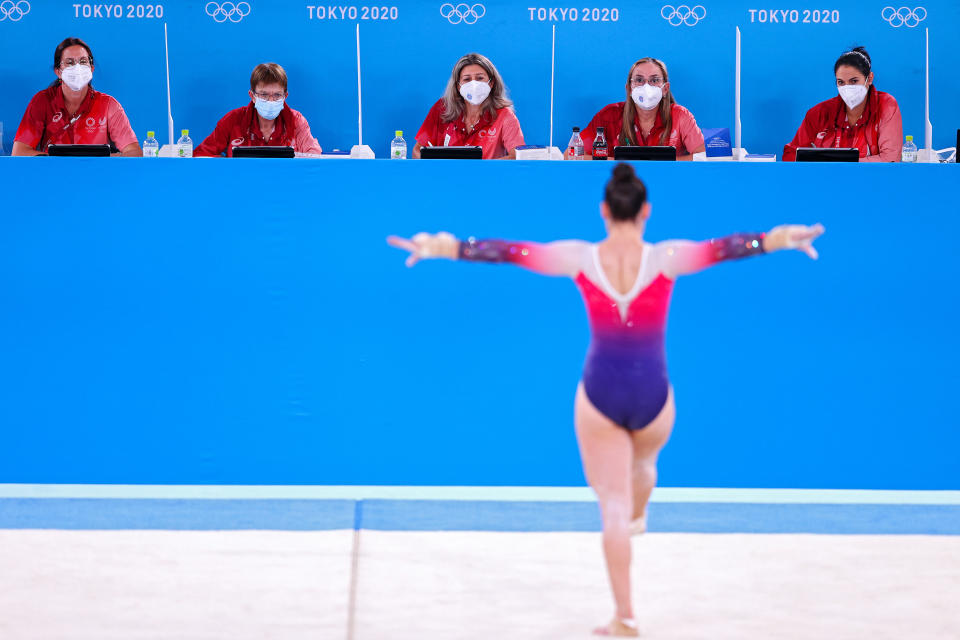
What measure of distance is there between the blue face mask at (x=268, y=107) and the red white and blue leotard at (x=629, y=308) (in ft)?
11.7

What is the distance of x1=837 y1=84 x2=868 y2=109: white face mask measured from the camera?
23.1 feet

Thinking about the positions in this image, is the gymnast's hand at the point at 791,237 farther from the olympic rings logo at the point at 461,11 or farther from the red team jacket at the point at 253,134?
the olympic rings logo at the point at 461,11

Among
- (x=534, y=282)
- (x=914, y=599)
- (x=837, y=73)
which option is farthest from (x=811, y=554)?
(x=837, y=73)

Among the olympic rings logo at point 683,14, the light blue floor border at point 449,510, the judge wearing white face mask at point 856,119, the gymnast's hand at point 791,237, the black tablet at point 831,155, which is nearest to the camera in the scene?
the gymnast's hand at point 791,237

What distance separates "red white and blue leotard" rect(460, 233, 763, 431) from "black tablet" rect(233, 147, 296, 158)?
7.87 ft

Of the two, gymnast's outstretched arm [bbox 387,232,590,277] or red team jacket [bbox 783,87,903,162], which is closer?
gymnast's outstretched arm [bbox 387,232,590,277]

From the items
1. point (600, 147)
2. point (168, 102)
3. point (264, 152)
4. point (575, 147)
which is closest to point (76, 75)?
point (168, 102)

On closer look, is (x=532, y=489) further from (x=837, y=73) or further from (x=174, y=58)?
(x=174, y=58)

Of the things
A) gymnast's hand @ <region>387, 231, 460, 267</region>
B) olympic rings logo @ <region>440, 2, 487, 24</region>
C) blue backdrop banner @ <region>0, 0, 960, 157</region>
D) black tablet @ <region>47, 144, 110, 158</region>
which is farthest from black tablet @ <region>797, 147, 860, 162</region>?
black tablet @ <region>47, 144, 110, 158</region>

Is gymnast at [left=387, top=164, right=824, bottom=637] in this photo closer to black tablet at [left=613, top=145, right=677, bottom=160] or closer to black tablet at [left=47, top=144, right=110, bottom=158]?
black tablet at [left=613, top=145, right=677, bottom=160]

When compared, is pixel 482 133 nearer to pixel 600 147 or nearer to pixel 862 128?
pixel 600 147

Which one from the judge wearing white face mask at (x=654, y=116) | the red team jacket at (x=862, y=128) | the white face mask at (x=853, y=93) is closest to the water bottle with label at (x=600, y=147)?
the judge wearing white face mask at (x=654, y=116)

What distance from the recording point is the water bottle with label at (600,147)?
251 inches

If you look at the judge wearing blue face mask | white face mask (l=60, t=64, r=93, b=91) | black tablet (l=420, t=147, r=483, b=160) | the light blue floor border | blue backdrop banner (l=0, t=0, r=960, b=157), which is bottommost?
the light blue floor border
